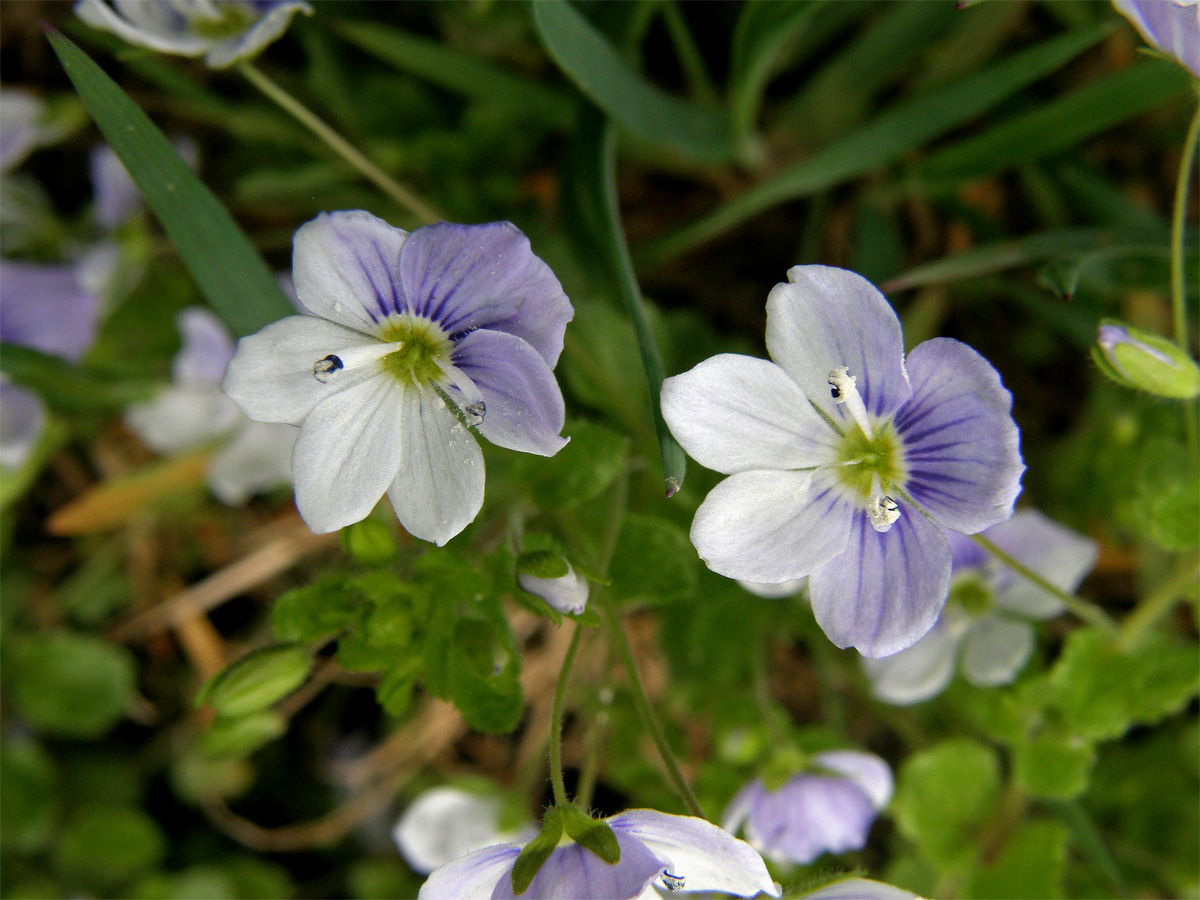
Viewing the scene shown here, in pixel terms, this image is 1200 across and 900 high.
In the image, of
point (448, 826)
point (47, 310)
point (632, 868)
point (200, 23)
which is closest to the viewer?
point (632, 868)

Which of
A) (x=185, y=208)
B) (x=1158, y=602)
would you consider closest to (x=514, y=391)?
(x=185, y=208)

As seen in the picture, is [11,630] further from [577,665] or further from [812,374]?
[812,374]

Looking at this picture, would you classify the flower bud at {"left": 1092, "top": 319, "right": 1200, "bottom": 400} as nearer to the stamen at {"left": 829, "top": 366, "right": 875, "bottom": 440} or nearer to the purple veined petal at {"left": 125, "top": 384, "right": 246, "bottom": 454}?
the stamen at {"left": 829, "top": 366, "right": 875, "bottom": 440}

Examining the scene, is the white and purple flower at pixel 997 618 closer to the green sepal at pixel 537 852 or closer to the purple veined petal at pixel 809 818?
the purple veined petal at pixel 809 818

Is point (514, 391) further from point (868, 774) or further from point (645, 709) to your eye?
point (868, 774)

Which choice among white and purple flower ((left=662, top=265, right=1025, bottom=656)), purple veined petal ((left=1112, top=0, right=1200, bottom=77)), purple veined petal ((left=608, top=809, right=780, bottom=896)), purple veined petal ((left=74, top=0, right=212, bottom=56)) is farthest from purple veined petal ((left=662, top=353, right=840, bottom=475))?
purple veined petal ((left=74, top=0, right=212, bottom=56))
